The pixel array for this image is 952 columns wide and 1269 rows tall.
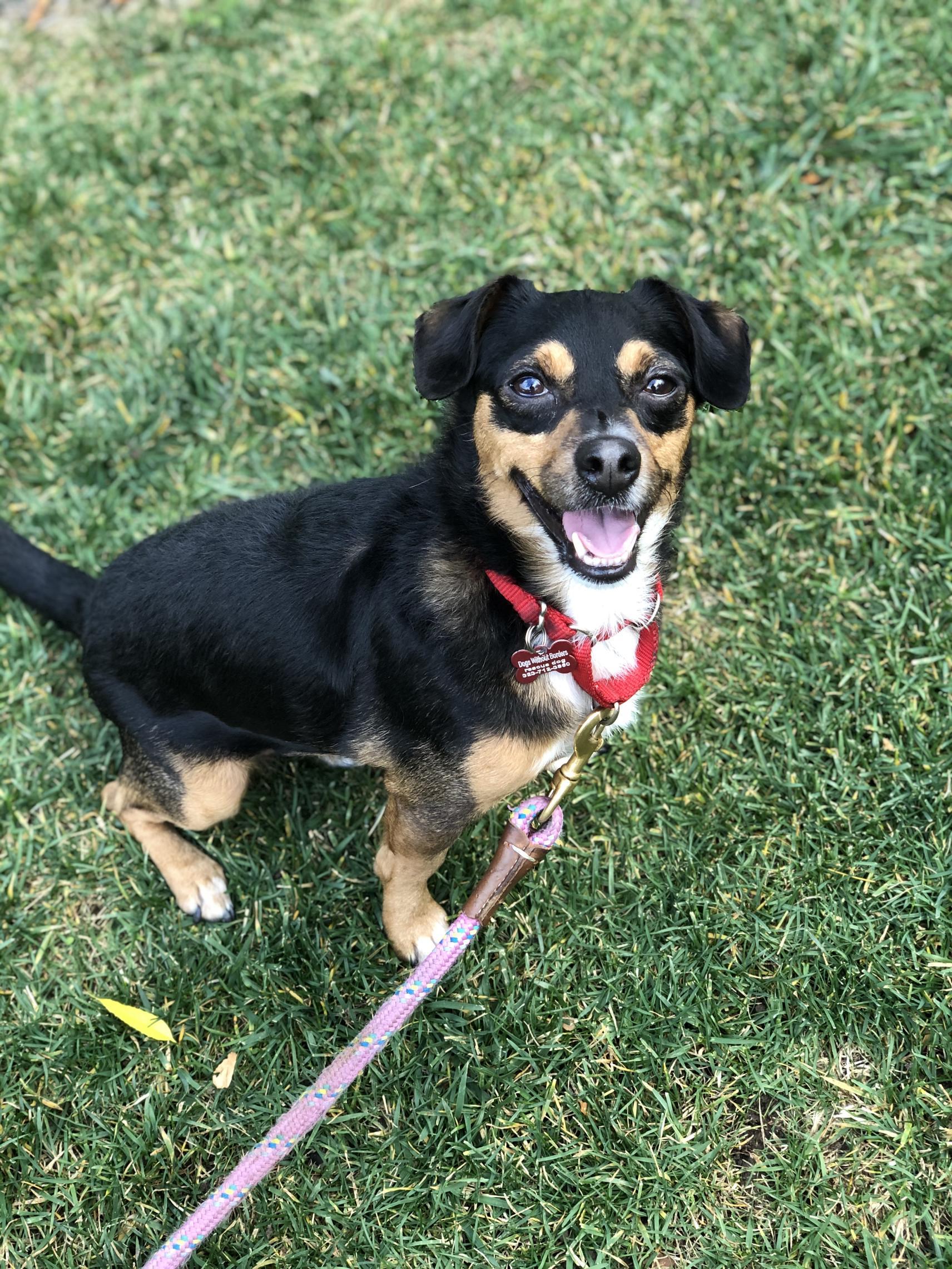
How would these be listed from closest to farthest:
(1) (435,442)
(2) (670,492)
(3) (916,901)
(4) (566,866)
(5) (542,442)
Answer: (5) (542,442) < (2) (670,492) < (1) (435,442) < (3) (916,901) < (4) (566,866)

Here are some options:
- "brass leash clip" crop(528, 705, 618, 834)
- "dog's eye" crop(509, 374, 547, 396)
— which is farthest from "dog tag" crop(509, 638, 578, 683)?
"dog's eye" crop(509, 374, 547, 396)

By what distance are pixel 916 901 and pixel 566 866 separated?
127 centimetres

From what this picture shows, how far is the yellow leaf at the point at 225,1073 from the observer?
3635 millimetres

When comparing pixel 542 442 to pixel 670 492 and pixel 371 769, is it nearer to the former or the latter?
pixel 670 492

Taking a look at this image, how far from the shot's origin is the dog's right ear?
3.09m

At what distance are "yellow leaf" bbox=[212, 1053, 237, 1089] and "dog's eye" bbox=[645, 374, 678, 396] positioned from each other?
2722 mm

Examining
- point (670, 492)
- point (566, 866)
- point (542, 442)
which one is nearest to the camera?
point (542, 442)

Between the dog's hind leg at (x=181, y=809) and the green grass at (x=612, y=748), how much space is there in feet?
0.37

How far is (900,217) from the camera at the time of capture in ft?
16.6

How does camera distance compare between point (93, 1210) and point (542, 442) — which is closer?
point (542, 442)

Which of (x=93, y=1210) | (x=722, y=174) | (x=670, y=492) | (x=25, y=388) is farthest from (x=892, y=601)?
(x=25, y=388)

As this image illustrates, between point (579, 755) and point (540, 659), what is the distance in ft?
1.14

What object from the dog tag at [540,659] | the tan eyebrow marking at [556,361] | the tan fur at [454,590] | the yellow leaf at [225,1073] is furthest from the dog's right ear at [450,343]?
the yellow leaf at [225,1073]

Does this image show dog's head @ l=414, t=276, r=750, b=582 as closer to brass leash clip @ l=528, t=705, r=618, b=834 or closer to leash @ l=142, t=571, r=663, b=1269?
leash @ l=142, t=571, r=663, b=1269
